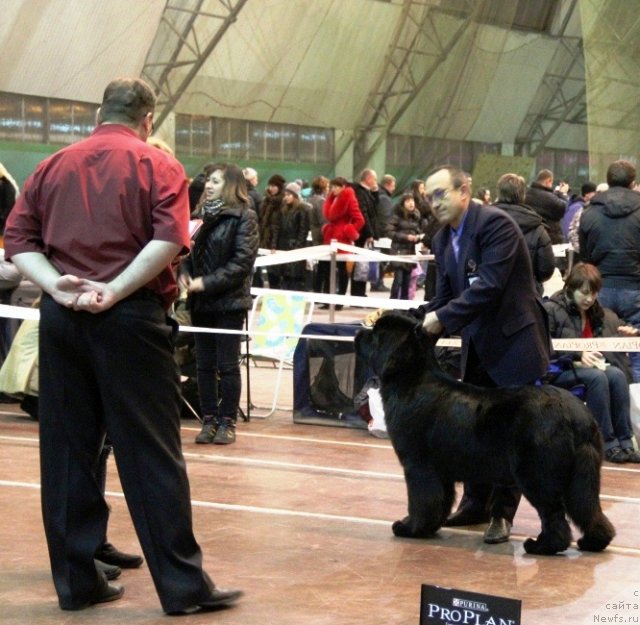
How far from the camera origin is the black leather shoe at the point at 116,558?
4746mm

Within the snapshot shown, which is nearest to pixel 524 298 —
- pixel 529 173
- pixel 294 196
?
pixel 294 196

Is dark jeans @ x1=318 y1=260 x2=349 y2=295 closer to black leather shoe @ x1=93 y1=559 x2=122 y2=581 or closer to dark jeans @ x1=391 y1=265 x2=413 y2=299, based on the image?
dark jeans @ x1=391 y1=265 x2=413 y2=299

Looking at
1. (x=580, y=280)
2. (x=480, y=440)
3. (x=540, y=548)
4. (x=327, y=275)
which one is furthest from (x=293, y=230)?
(x=540, y=548)

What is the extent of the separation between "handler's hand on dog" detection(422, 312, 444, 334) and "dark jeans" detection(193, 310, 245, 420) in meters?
2.37

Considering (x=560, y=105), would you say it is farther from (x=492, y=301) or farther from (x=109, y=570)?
(x=109, y=570)

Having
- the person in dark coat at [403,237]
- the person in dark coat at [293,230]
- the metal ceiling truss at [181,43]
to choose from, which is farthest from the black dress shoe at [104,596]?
the metal ceiling truss at [181,43]

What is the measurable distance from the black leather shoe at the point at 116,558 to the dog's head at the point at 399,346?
1299 millimetres

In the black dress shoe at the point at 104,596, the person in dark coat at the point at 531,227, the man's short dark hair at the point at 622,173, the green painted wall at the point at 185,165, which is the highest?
the green painted wall at the point at 185,165

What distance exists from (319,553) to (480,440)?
0.78 meters

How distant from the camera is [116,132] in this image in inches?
163

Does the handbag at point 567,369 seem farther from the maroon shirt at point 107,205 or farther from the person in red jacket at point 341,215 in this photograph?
the person in red jacket at point 341,215

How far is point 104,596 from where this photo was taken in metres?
4.31

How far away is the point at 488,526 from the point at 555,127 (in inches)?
766

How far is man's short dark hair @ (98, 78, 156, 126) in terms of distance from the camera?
419cm
